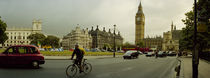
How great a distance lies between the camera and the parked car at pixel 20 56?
42.4ft

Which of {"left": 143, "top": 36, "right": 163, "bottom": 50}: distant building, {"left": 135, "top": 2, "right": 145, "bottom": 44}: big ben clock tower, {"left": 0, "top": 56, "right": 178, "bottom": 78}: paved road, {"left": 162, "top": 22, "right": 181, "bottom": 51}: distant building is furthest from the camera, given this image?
{"left": 143, "top": 36, "right": 163, "bottom": 50}: distant building

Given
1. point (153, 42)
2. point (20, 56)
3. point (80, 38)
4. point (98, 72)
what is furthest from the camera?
point (153, 42)

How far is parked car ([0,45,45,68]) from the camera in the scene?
12938 millimetres

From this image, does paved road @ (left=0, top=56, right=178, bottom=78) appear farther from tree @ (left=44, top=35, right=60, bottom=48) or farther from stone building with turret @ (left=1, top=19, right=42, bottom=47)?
stone building with turret @ (left=1, top=19, right=42, bottom=47)

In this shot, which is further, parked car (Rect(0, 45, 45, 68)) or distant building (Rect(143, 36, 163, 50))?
distant building (Rect(143, 36, 163, 50))

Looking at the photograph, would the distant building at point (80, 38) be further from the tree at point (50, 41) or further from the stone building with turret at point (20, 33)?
the stone building with turret at point (20, 33)

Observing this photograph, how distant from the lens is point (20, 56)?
1299 cm

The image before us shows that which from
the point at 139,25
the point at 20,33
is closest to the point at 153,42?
the point at 139,25

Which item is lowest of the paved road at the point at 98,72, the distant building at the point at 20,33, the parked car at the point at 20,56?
the paved road at the point at 98,72

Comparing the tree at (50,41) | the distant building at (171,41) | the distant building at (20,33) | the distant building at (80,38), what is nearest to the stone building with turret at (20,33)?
the distant building at (20,33)

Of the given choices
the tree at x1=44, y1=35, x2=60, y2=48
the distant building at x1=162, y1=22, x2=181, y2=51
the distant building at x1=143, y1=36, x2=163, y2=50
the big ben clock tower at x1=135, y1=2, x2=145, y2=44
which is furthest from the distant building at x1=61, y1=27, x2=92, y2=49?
the distant building at x1=143, y1=36, x2=163, y2=50

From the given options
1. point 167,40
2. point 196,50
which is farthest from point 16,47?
point 167,40

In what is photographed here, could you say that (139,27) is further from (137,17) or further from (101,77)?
(101,77)

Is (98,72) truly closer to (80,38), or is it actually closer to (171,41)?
(80,38)
